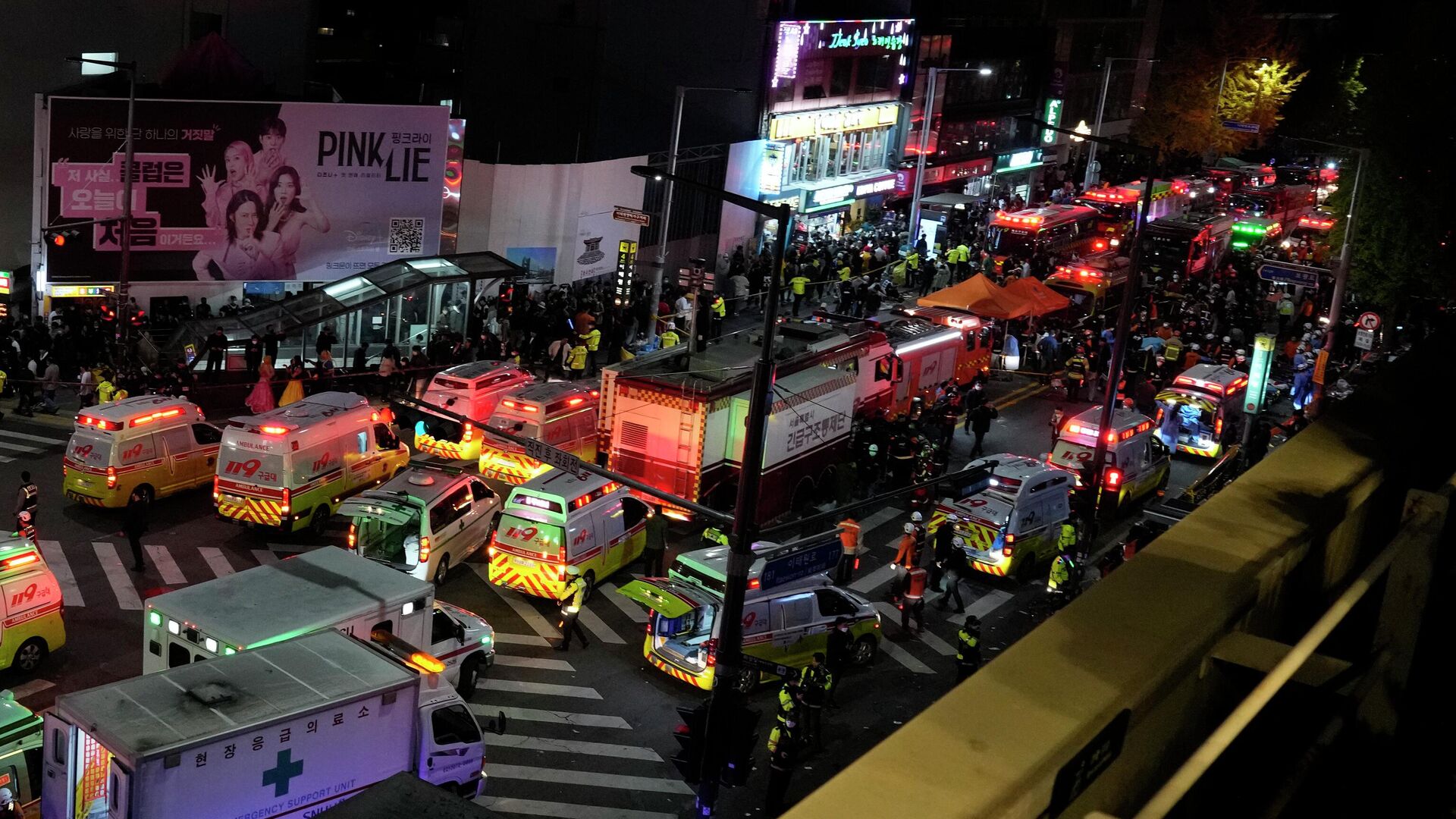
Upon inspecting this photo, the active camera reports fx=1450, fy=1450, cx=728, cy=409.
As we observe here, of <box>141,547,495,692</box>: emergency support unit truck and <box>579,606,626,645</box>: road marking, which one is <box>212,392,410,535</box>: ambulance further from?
<box>141,547,495,692</box>: emergency support unit truck

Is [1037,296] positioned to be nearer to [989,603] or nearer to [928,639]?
[989,603]

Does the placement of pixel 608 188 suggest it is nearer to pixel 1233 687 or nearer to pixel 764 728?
pixel 764 728

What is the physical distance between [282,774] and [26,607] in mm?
6714

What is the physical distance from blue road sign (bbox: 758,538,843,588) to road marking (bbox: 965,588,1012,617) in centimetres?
942

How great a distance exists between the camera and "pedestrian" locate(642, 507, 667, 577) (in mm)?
25109

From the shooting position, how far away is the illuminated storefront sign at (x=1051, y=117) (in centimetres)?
7712

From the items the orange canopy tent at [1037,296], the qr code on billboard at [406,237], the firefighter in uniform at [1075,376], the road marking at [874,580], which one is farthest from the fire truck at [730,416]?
the qr code on billboard at [406,237]

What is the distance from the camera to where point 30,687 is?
19.4 m

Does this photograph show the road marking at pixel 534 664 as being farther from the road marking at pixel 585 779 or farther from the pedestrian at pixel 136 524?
the pedestrian at pixel 136 524

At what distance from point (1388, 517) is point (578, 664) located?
47.9ft

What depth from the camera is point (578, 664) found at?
860 inches

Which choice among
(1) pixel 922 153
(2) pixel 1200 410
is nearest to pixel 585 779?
(2) pixel 1200 410

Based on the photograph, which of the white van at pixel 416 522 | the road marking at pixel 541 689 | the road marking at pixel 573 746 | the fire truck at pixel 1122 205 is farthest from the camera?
the fire truck at pixel 1122 205

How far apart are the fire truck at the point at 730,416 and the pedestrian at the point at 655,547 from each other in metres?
1.72
